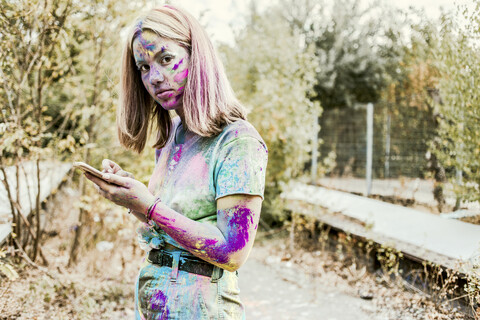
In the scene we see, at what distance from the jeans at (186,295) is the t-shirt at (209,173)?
0.09 metres

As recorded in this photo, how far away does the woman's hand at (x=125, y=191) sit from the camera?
1.12 m

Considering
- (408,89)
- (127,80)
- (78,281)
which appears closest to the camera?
(127,80)

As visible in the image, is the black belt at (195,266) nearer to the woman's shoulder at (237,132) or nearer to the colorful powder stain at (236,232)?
the colorful powder stain at (236,232)

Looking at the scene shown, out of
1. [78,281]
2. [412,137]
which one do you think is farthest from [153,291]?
[412,137]

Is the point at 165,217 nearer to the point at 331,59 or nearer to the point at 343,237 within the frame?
the point at 343,237

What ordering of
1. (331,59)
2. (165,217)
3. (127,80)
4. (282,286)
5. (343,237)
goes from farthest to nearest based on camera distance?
(331,59) < (343,237) < (282,286) < (127,80) < (165,217)

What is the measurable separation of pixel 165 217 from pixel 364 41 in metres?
19.2

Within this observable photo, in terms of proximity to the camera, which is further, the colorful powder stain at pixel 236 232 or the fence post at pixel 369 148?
the fence post at pixel 369 148

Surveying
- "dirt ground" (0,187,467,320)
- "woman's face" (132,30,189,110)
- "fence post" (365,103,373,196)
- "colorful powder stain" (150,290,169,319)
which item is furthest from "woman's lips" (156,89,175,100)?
"fence post" (365,103,373,196)

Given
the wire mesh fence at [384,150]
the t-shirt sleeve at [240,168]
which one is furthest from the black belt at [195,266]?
the wire mesh fence at [384,150]

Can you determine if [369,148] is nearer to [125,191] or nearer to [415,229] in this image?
[415,229]

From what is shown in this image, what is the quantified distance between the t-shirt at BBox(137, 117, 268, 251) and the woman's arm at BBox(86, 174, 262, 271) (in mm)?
42

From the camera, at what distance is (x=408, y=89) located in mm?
16641

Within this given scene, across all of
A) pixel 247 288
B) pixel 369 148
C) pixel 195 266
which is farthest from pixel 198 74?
pixel 369 148
